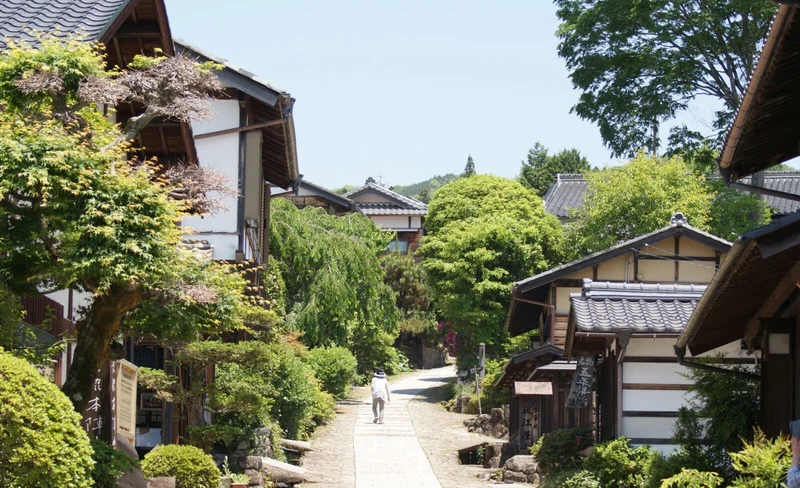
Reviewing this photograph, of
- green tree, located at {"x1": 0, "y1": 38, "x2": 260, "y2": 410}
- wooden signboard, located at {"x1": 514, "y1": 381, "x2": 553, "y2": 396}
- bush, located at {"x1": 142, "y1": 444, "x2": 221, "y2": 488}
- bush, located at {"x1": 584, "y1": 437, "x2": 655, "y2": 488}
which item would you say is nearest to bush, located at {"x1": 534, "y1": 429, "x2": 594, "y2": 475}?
bush, located at {"x1": 584, "y1": 437, "x2": 655, "y2": 488}

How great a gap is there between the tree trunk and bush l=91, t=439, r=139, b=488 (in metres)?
0.47

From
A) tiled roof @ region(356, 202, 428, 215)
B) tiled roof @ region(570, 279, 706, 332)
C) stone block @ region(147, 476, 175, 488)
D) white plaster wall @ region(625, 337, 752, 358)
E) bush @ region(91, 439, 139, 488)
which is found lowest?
stone block @ region(147, 476, 175, 488)

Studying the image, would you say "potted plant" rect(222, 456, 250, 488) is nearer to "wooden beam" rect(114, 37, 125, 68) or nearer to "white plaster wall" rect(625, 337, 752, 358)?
"white plaster wall" rect(625, 337, 752, 358)

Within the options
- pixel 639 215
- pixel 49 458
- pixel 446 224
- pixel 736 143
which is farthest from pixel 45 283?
pixel 446 224

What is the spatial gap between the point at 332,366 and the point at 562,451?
696 inches

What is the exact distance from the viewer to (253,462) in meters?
21.8

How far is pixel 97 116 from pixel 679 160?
962 inches

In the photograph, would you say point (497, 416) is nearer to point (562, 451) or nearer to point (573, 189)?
point (562, 451)

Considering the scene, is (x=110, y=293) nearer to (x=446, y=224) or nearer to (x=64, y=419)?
(x=64, y=419)

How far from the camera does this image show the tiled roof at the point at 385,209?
65562 mm

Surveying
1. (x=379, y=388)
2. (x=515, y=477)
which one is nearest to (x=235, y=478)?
(x=515, y=477)

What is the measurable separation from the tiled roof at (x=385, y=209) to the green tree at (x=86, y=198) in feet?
176

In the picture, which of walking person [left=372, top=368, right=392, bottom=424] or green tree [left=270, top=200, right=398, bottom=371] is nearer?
walking person [left=372, top=368, right=392, bottom=424]

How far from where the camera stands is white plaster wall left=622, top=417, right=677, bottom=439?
18.8 metres
